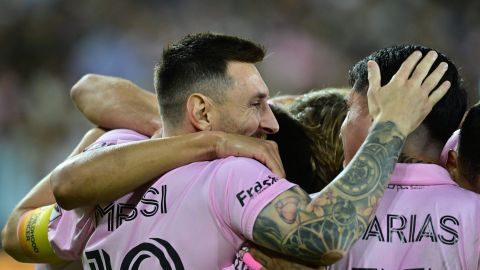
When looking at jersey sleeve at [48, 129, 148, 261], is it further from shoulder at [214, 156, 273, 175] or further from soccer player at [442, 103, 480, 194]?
soccer player at [442, 103, 480, 194]

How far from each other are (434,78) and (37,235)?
5.62 feet

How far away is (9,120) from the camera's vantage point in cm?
801

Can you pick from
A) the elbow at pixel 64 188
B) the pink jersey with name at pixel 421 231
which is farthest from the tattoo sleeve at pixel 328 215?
the elbow at pixel 64 188

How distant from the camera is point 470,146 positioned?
2.48 m

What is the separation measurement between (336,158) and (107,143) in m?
0.99

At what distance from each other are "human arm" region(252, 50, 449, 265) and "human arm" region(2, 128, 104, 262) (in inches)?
56.8

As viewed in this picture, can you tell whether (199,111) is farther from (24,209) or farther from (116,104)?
(24,209)

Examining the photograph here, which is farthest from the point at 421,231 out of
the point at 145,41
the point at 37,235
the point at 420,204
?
the point at 145,41

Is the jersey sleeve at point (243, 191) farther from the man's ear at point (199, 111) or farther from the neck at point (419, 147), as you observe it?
the neck at point (419, 147)

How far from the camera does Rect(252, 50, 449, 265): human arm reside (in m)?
2.07

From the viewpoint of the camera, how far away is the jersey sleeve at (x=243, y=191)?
7.00 ft

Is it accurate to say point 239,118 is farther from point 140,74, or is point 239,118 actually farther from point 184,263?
point 140,74

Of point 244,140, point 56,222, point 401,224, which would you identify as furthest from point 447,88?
point 56,222

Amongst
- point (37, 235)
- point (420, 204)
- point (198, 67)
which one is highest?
point (198, 67)
